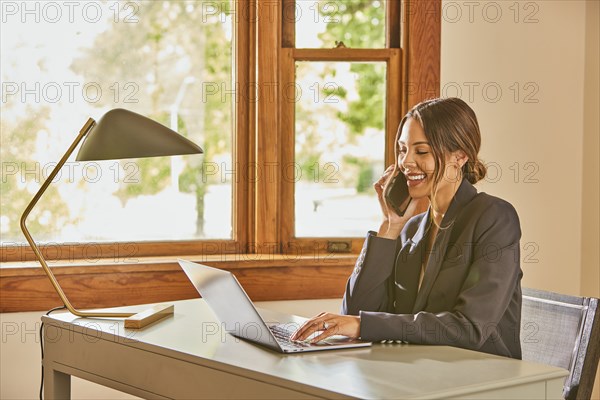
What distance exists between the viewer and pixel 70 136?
3428 mm

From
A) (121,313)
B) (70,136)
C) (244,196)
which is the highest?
(70,136)

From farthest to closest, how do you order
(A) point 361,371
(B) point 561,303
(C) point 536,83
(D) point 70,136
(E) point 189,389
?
(C) point 536,83 < (D) point 70,136 < (B) point 561,303 < (E) point 189,389 < (A) point 361,371

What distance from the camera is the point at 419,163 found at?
2.55 m

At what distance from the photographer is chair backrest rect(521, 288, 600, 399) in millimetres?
2332

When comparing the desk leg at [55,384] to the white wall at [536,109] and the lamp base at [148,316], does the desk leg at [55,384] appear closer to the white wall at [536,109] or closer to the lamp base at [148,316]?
the lamp base at [148,316]

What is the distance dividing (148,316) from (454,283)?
2.78 ft

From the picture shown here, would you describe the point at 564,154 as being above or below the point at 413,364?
above

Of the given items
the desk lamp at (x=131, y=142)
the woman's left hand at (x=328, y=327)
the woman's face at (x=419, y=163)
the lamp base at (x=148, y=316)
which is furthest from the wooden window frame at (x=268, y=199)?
the woman's left hand at (x=328, y=327)

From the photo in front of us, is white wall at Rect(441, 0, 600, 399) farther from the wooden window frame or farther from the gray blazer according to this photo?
the gray blazer

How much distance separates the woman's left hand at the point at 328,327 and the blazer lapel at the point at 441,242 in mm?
268

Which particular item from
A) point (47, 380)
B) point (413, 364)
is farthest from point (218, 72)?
point (413, 364)

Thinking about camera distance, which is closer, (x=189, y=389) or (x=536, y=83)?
(x=189, y=389)

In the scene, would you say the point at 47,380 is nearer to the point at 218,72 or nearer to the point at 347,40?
the point at 218,72

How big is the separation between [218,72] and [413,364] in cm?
194
